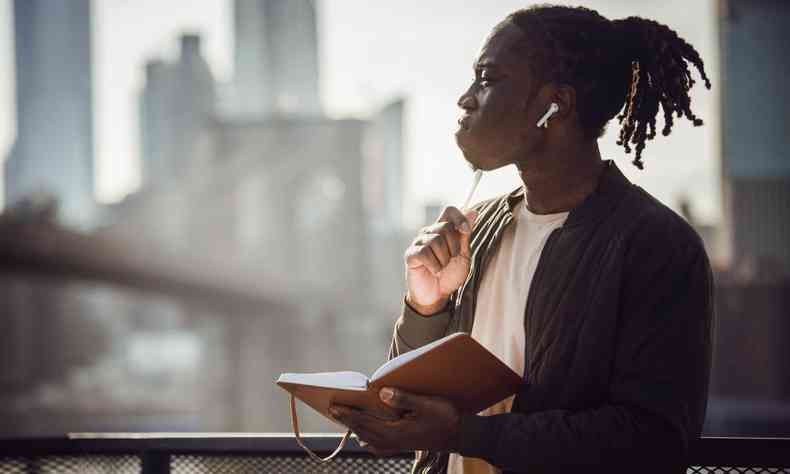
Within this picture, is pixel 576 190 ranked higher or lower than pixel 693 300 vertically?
higher

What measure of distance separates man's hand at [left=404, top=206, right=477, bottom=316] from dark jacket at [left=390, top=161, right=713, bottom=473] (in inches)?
6.5

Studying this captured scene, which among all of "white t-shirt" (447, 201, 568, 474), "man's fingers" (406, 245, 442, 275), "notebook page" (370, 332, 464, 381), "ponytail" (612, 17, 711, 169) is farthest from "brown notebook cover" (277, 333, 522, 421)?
"ponytail" (612, 17, 711, 169)

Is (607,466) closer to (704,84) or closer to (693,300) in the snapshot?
(693,300)

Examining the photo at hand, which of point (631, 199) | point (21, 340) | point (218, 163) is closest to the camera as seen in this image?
point (631, 199)

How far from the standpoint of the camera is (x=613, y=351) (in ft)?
4.66

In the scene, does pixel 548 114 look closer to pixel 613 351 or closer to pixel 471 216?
pixel 471 216

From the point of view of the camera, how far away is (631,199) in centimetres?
152

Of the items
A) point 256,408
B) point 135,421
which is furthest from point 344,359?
point 135,421

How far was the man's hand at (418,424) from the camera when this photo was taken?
1.41 metres

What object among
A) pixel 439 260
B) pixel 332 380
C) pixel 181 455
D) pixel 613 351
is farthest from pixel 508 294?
pixel 181 455

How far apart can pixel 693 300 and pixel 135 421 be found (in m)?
45.5

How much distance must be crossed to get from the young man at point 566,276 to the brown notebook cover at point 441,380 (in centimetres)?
2

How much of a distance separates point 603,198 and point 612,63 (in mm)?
250

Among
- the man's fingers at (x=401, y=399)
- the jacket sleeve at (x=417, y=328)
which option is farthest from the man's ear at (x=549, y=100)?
the man's fingers at (x=401, y=399)
